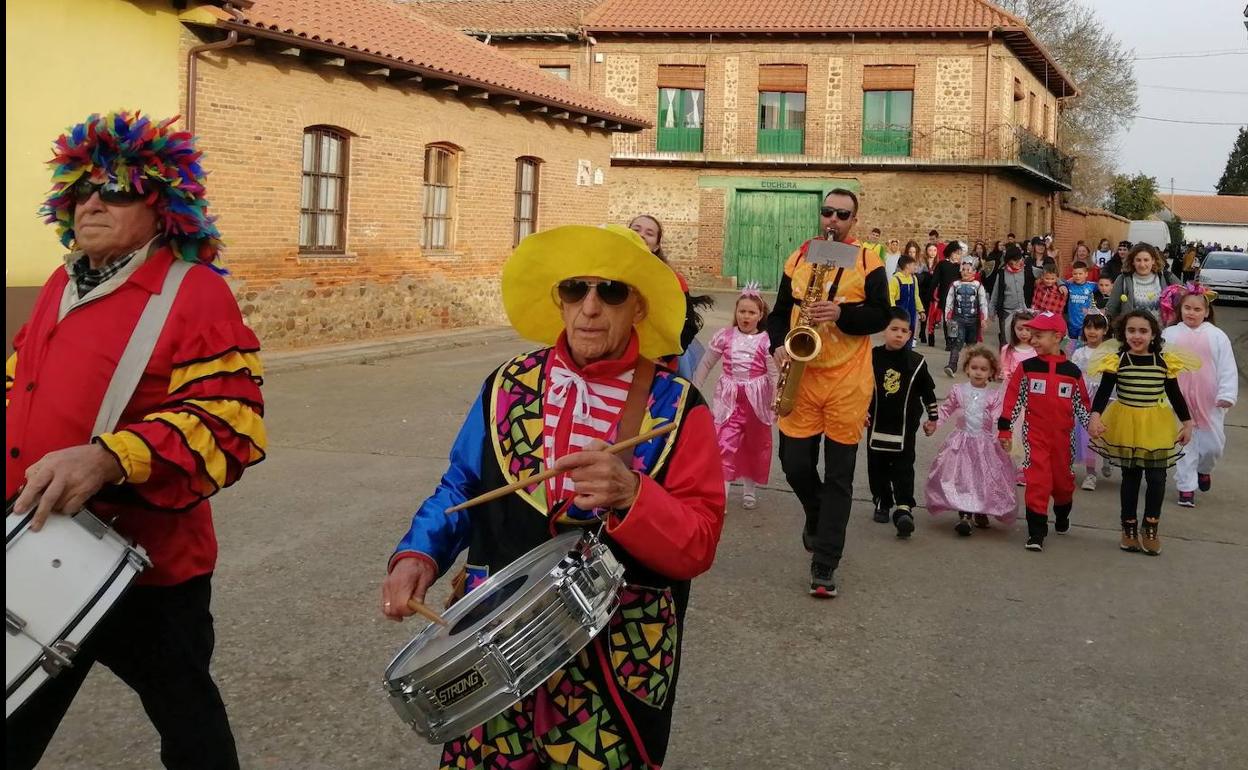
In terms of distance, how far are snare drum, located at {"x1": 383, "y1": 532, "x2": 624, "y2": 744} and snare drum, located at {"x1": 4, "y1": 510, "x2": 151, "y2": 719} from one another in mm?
657

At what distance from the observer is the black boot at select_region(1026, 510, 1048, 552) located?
23.5ft

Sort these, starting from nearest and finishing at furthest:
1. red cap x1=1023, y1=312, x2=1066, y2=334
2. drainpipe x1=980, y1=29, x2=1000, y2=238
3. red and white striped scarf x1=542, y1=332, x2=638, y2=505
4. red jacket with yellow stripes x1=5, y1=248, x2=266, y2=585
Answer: red and white striped scarf x1=542, y1=332, x2=638, y2=505
red jacket with yellow stripes x1=5, y1=248, x2=266, y2=585
red cap x1=1023, y1=312, x2=1066, y2=334
drainpipe x1=980, y1=29, x2=1000, y2=238

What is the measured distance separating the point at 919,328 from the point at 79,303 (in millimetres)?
18651

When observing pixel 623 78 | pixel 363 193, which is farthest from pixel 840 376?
pixel 623 78

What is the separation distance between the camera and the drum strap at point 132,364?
9.37ft

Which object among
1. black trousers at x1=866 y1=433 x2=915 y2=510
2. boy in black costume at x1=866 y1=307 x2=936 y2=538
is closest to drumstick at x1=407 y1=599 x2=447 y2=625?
boy in black costume at x1=866 y1=307 x2=936 y2=538

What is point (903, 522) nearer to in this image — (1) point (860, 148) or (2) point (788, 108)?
(1) point (860, 148)

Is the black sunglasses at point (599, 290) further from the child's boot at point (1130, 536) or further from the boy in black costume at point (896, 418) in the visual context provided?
the child's boot at point (1130, 536)

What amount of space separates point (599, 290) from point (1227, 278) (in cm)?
3752

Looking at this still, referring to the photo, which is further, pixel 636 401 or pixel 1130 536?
pixel 1130 536

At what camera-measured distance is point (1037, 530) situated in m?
7.19

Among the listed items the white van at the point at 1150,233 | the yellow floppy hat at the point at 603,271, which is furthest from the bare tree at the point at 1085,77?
the yellow floppy hat at the point at 603,271

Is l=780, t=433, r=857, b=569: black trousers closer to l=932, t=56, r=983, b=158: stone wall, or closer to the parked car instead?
l=932, t=56, r=983, b=158: stone wall

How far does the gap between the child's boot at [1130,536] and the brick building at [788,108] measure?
1134 inches
